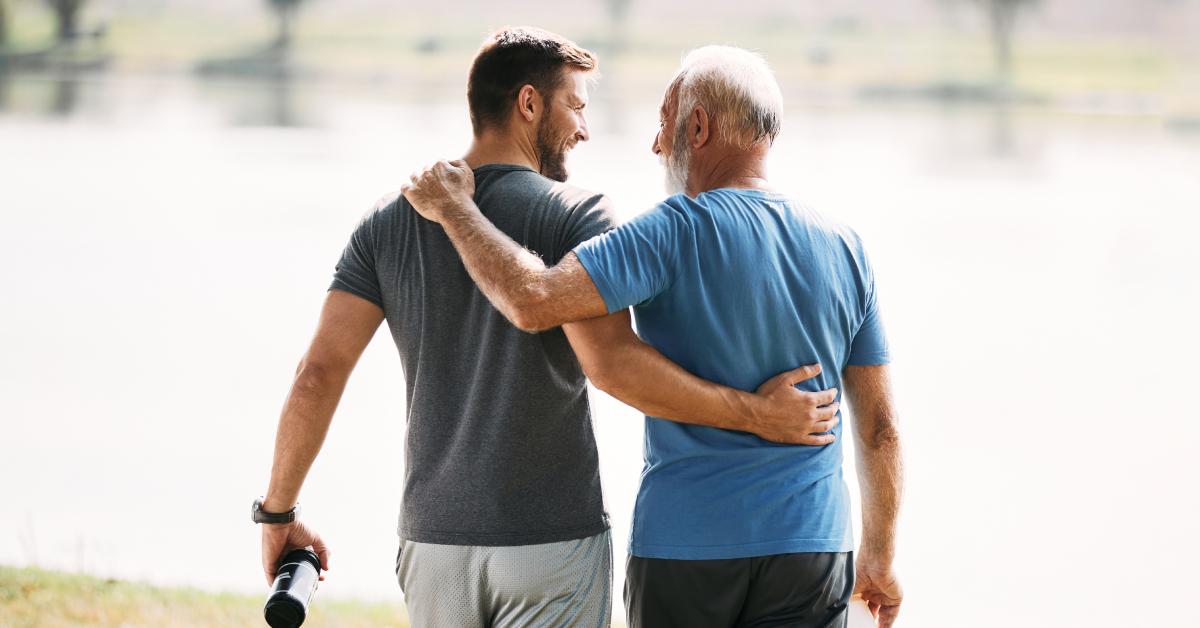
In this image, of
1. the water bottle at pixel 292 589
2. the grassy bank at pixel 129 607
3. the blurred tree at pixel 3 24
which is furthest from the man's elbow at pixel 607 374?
the blurred tree at pixel 3 24

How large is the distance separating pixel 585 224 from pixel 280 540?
0.65 m

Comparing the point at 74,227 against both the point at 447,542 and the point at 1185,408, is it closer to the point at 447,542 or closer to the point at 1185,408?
the point at 1185,408

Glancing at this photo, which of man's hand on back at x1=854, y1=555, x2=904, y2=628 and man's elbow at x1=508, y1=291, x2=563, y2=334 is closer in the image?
man's elbow at x1=508, y1=291, x2=563, y2=334

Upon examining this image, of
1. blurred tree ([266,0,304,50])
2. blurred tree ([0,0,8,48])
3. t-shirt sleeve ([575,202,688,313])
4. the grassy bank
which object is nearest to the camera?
t-shirt sleeve ([575,202,688,313])

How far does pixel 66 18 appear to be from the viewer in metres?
9.72

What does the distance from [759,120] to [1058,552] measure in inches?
181

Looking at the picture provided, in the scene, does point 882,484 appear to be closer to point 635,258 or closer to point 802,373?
point 802,373

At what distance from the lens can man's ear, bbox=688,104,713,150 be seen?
4.47 ft

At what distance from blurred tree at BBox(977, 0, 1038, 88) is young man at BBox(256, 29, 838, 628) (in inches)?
427

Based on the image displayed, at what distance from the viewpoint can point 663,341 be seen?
1.32 meters

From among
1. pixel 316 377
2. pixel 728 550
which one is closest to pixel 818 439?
pixel 728 550

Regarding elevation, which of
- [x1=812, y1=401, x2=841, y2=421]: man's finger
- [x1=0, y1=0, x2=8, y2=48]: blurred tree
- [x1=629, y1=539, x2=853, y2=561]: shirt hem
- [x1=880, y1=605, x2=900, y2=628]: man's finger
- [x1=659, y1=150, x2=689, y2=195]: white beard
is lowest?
[x1=880, y1=605, x2=900, y2=628]: man's finger

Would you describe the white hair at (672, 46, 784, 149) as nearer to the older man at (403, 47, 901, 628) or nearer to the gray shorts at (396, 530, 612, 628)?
the older man at (403, 47, 901, 628)

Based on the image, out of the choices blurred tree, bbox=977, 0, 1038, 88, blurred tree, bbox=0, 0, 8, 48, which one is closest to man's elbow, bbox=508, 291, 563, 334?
blurred tree, bbox=0, 0, 8, 48
